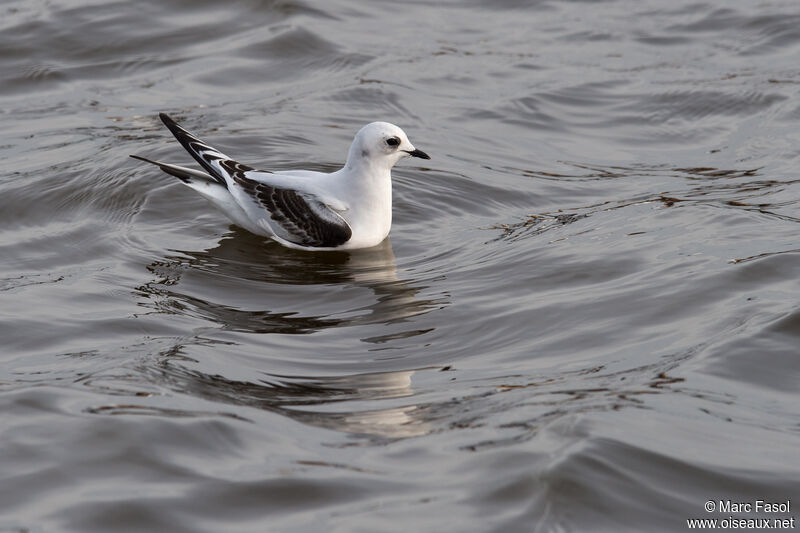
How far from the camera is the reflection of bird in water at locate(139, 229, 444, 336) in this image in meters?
6.81

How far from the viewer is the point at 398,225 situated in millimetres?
8758

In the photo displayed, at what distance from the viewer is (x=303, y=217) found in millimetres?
8094

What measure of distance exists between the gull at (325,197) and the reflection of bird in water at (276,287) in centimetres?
16

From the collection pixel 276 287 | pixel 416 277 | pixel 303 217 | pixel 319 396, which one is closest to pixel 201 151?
pixel 303 217

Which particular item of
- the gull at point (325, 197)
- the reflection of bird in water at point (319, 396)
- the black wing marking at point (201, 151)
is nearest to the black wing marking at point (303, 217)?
the gull at point (325, 197)

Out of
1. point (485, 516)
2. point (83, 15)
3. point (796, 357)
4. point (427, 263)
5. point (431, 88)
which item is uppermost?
point (83, 15)

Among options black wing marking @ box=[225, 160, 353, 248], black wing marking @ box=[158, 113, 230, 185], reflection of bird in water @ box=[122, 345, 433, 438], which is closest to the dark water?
reflection of bird in water @ box=[122, 345, 433, 438]

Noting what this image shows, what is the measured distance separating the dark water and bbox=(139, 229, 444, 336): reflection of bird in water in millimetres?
33

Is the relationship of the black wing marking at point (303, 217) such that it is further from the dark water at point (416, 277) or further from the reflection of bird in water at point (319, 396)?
the reflection of bird in water at point (319, 396)

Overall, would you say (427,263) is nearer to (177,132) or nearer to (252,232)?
(252,232)

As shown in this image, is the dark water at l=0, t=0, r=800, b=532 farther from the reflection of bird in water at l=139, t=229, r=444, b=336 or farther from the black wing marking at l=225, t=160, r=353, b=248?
the black wing marking at l=225, t=160, r=353, b=248

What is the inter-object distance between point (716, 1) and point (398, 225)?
7.21 meters

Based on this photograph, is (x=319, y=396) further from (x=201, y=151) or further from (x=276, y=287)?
(x=201, y=151)

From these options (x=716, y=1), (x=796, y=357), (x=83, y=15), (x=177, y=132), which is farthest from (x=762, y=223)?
(x=83, y=15)
